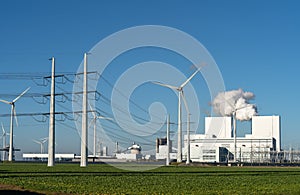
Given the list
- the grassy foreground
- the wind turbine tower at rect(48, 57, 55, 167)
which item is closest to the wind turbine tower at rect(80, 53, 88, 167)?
the wind turbine tower at rect(48, 57, 55, 167)

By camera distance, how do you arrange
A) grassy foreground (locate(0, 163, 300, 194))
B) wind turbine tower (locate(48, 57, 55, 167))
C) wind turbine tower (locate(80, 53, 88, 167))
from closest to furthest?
grassy foreground (locate(0, 163, 300, 194))
wind turbine tower (locate(48, 57, 55, 167))
wind turbine tower (locate(80, 53, 88, 167))

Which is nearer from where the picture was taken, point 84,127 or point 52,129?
point 52,129

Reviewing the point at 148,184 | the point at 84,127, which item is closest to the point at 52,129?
the point at 84,127

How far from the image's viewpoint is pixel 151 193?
3306 cm

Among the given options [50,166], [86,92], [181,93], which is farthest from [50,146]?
[181,93]

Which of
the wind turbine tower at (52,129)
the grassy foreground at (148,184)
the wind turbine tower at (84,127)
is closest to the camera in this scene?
the grassy foreground at (148,184)

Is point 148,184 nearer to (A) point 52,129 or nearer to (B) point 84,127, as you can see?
(A) point 52,129

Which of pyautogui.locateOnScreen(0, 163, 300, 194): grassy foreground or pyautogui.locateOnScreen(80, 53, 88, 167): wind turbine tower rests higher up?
pyautogui.locateOnScreen(80, 53, 88, 167): wind turbine tower

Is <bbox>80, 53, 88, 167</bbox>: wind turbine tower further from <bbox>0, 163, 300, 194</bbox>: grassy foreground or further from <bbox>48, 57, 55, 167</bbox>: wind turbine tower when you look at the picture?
<bbox>0, 163, 300, 194</bbox>: grassy foreground

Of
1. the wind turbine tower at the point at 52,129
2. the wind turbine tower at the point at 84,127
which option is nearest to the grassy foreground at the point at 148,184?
the wind turbine tower at the point at 52,129

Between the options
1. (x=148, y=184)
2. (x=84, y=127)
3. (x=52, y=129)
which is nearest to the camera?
(x=148, y=184)

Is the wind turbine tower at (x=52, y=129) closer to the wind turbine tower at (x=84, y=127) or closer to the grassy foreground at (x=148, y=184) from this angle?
the wind turbine tower at (x=84, y=127)

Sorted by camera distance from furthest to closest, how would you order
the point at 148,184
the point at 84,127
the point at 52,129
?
the point at 84,127 → the point at 52,129 → the point at 148,184

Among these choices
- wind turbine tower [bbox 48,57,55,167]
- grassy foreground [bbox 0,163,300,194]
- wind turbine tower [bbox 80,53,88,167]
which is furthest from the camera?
wind turbine tower [bbox 80,53,88,167]
